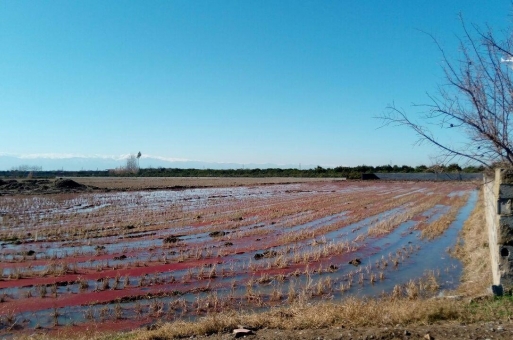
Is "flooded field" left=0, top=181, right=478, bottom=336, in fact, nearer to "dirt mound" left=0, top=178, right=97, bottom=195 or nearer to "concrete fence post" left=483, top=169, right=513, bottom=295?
"concrete fence post" left=483, top=169, right=513, bottom=295

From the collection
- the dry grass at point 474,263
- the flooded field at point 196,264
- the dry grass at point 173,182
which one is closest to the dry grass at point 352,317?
the dry grass at point 474,263

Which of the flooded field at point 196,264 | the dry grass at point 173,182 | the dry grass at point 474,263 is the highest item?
the dry grass at point 173,182

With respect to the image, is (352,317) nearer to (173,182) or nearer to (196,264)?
(196,264)

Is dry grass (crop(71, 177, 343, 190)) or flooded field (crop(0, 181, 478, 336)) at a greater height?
dry grass (crop(71, 177, 343, 190))

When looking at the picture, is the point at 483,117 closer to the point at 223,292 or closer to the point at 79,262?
the point at 223,292

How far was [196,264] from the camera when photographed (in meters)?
13.0

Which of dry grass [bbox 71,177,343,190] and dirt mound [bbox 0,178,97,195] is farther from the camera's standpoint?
dry grass [bbox 71,177,343,190]

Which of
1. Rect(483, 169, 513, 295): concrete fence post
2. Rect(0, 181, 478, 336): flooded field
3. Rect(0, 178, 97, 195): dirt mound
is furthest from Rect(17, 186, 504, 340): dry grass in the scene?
Rect(0, 178, 97, 195): dirt mound

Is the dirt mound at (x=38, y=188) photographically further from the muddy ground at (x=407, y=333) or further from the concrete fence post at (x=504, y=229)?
the concrete fence post at (x=504, y=229)

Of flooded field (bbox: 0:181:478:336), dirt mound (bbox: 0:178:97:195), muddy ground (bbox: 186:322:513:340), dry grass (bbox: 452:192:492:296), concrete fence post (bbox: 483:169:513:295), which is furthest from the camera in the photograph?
dirt mound (bbox: 0:178:97:195)

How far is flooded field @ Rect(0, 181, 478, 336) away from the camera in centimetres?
901

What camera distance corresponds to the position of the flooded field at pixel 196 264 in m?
9.01

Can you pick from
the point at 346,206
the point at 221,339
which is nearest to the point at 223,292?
the point at 221,339

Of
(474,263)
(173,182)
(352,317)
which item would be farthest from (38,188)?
(352,317)
